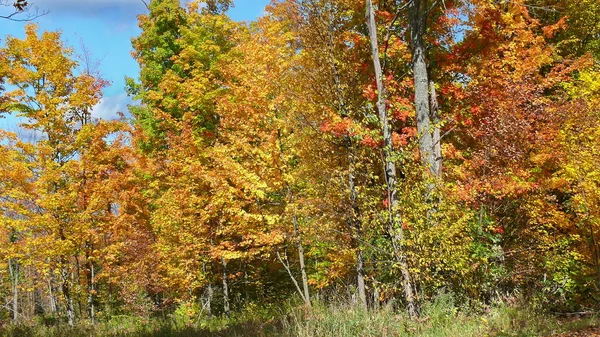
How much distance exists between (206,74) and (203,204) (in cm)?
516

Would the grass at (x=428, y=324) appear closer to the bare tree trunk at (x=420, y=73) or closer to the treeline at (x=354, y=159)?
the treeline at (x=354, y=159)

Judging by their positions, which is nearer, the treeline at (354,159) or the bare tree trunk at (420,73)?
the treeline at (354,159)

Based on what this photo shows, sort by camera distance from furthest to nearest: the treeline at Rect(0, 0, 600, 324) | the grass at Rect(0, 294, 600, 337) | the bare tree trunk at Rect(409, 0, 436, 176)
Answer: the bare tree trunk at Rect(409, 0, 436, 176), the treeline at Rect(0, 0, 600, 324), the grass at Rect(0, 294, 600, 337)

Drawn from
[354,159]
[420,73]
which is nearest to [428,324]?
[354,159]

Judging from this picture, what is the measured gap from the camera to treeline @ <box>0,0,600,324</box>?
Answer: 834cm

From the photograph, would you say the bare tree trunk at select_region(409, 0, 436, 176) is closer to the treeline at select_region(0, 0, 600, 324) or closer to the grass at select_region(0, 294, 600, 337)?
the treeline at select_region(0, 0, 600, 324)

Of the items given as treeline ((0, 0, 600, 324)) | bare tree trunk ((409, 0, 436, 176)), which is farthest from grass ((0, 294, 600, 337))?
bare tree trunk ((409, 0, 436, 176))

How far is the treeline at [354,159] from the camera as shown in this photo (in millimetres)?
8344

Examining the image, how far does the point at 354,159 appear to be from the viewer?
8.64 m

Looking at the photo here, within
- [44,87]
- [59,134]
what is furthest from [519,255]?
[44,87]

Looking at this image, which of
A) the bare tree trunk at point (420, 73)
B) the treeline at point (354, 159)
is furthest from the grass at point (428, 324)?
the bare tree trunk at point (420, 73)

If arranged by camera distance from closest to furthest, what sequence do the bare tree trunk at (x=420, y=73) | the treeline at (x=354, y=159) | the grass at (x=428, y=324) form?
the grass at (x=428, y=324) → the treeline at (x=354, y=159) → the bare tree trunk at (x=420, y=73)

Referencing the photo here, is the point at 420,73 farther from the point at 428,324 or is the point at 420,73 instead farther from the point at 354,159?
the point at 428,324

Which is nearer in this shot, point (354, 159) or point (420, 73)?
point (354, 159)
